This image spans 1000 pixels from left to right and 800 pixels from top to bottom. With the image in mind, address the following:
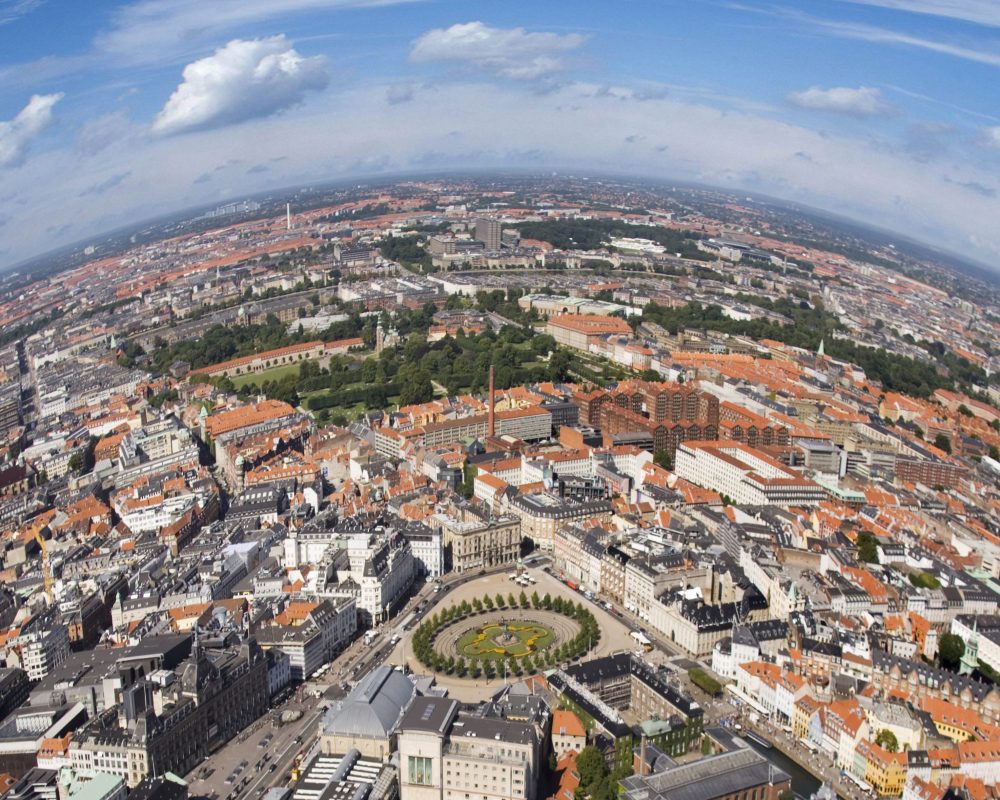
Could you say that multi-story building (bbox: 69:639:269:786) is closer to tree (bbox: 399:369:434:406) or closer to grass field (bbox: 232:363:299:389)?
tree (bbox: 399:369:434:406)

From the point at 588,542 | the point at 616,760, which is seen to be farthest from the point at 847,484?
the point at 616,760

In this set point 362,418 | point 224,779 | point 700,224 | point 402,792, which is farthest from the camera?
point 700,224

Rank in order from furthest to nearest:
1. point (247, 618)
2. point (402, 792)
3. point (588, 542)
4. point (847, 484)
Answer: point (847, 484), point (588, 542), point (247, 618), point (402, 792)

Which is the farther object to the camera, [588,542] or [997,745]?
[588,542]

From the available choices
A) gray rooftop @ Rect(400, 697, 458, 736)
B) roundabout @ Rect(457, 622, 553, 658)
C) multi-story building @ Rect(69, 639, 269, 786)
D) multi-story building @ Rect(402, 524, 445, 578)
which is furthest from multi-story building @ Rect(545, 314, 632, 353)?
gray rooftop @ Rect(400, 697, 458, 736)

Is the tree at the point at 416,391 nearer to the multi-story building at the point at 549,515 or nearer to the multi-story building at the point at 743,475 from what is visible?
the multi-story building at the point at 743,475

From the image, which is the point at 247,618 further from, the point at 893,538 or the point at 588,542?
the point at 893,538
